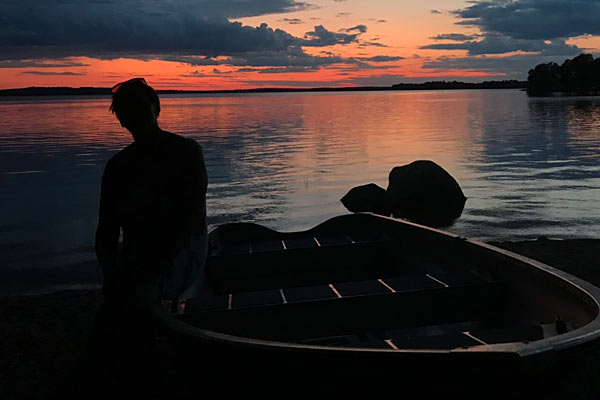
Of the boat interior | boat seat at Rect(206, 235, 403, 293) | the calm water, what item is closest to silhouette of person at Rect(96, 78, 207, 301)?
the boat interior

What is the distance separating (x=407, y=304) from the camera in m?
5.54

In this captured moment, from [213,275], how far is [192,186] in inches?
115

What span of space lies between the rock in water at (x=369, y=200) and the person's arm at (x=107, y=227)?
14.5m

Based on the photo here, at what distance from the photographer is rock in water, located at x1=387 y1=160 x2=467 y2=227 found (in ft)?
60.5

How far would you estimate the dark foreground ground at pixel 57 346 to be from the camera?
6.12 metres

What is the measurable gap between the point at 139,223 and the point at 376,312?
2474mm

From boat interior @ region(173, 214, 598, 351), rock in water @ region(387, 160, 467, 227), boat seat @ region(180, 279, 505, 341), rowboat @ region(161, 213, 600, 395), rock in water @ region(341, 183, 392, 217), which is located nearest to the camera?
rowboat @ region(161, 213, 600, 395)

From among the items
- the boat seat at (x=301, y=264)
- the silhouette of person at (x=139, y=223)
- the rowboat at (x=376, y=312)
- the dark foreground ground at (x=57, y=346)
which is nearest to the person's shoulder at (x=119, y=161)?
the silhouette of person at (x=139, y=223)

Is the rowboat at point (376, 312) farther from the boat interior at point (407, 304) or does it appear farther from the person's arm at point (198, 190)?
the person's arm at point (198, 190)

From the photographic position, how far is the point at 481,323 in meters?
5.93

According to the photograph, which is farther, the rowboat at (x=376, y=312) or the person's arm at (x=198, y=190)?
the person's arm at (x=198, y=190)

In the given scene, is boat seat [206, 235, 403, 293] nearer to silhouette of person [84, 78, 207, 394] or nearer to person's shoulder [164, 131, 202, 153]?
silhouette of person [84, 78, 207, 394]

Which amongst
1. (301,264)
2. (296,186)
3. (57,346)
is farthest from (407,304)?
(296,186)

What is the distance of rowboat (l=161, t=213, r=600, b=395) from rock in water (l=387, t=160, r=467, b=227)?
382 inches
